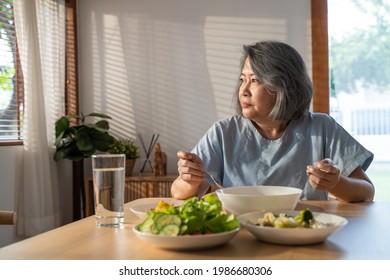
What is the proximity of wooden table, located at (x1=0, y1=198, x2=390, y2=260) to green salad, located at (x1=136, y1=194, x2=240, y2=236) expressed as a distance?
4 cm

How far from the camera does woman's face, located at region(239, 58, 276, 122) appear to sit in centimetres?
198

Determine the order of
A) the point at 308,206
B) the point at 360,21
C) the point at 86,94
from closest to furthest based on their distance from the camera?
1. the point at 308,206
2. the point at 360,21
3. the point at 86,94

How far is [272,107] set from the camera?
201cm

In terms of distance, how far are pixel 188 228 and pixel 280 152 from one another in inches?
42.9

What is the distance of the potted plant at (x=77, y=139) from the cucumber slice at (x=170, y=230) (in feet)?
9.45

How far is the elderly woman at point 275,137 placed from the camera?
76.4 inches

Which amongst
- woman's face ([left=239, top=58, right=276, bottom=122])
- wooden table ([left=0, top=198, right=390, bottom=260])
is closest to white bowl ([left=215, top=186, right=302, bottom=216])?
wooden table ([left=0, top=198, right=390, bottom=260])

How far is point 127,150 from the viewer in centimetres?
388

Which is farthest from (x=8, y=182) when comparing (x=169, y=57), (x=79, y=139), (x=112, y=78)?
(x=169, y=57)

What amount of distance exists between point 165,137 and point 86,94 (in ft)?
2.40

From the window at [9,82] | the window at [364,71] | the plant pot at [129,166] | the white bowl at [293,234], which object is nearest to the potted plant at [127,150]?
the plant pot at [129,166]

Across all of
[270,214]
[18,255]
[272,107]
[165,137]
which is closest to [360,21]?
[165,137]
